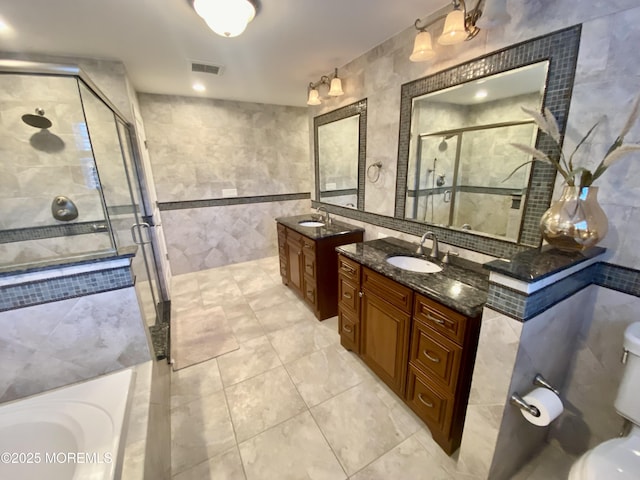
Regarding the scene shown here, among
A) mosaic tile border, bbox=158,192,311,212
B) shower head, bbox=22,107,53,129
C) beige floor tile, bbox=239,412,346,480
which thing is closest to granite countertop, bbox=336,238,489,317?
beige floor tile, bbox=239,412,346,480

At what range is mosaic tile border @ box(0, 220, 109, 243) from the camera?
1.97 m

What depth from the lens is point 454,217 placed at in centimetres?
173

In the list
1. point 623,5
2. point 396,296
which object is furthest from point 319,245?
point 623,5

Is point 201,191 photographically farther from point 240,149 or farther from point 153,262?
point 153,262

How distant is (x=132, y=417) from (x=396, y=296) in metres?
1.41

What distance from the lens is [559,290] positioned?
3.44ft

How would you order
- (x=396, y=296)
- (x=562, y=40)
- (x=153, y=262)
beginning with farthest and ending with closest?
1. (x=153, y=262)
2. (x=396, y=296)
3. (x=562, y=40)

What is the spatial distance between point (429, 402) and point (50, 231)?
10.3 feet

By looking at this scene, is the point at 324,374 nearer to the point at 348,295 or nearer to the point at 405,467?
the point at 348,295

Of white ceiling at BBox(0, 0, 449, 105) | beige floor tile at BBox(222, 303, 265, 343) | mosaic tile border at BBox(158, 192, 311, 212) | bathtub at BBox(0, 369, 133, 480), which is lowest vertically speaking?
beige floor tile at BBox(222, 303, 265, 343)

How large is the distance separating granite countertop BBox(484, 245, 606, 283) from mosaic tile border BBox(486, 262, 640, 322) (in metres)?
0.07

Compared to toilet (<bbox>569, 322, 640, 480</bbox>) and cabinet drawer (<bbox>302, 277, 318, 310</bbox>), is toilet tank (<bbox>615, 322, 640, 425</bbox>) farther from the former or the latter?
cabinet drawer (<bbox>302, 277, 318, 310</bbox>)

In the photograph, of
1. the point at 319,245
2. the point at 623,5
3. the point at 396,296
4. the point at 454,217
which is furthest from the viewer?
the point at 319,245

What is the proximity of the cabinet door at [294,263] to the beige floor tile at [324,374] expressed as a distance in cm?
87
